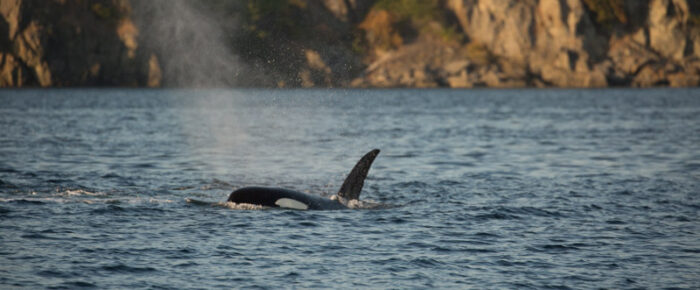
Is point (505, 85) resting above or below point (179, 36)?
below

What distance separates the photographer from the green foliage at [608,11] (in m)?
194

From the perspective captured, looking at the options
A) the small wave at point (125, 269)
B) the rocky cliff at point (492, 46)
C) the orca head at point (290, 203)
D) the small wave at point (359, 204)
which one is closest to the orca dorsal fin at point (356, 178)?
the small wave at point (359, 204)

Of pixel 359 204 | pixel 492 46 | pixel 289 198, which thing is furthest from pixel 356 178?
pixel 492 46

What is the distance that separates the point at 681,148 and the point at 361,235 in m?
28.0

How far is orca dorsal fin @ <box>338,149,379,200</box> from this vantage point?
21.5m

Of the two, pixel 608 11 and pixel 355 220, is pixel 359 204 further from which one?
pixel 608 11

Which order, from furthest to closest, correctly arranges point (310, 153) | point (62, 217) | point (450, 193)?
1. point (310, 153)
2. point (450, 193)
3. point (62, 217)

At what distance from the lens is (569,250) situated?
55.5 feet

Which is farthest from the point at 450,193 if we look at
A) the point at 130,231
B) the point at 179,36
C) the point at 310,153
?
the point at 179,36

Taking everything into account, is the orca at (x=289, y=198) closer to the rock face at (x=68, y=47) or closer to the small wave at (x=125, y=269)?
the small wave at (x=125, y=269)

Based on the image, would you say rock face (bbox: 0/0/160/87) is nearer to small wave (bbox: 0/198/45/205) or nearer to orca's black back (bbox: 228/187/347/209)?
small wave (bbox: 0/198/45/205)

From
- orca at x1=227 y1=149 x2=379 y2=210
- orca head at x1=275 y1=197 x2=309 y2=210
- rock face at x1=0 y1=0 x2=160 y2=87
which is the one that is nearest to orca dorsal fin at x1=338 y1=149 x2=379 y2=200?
orca at x1=227 y1=149 x2=379 y2=210

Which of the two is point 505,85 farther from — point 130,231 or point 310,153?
point 130,231

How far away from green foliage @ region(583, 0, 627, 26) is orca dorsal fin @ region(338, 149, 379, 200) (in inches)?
7211
